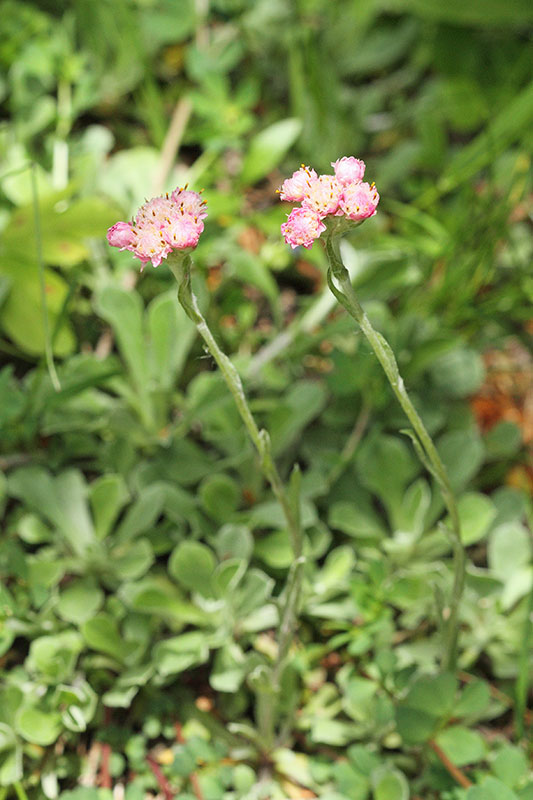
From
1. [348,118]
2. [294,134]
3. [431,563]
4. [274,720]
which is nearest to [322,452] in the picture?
[431,563]

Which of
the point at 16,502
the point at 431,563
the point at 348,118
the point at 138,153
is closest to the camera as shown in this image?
the point at 431,563

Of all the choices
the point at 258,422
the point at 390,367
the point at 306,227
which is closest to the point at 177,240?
the point at 306,227

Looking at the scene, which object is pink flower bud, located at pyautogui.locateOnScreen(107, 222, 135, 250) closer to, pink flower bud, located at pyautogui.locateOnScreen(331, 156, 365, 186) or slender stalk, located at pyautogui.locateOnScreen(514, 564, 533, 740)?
pink flower bud, located at pyautogui.locateOnScreen(331, 156, 365, 186)

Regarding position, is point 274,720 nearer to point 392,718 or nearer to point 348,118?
point 392,718

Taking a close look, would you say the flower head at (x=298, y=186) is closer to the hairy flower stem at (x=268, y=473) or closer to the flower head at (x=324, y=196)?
the flower head at (x=324, y=196)

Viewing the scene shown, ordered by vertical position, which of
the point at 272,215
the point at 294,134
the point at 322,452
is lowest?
the point at 322,452

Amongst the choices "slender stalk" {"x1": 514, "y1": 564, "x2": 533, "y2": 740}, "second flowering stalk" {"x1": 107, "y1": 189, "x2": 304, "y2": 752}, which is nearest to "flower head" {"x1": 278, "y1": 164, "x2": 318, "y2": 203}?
"second flowering stalk" {"x1": 107, "y1": 189, "x2": 304, "y2": 752}

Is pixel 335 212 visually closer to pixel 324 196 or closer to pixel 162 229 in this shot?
pixel 324 196
